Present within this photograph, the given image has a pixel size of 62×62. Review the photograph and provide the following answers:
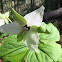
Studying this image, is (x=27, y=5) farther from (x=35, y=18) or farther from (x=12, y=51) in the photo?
(x=35, y=18)

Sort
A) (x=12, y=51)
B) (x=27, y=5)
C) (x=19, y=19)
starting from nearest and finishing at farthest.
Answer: (x=19, y=19), (x=12, y=51), (x=27, y=5)

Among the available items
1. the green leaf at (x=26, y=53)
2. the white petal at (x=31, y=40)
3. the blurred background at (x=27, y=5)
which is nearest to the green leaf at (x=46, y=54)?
the green leaf at (x=26, y=53)

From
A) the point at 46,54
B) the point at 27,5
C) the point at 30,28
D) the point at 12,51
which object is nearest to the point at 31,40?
the point at 30,28

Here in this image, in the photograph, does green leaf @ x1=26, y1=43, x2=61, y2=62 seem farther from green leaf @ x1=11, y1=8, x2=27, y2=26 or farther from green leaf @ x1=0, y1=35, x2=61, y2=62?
green leaf @ x1=11, y1=8, x2=27, y2=26

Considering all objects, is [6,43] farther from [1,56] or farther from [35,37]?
[35,37]

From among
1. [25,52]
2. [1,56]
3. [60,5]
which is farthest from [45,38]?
[60,5]

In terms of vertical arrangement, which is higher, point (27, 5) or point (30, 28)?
point (27, 5)

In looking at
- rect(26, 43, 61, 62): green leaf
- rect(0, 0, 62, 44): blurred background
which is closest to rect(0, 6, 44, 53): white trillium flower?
rect(26, 43, 61, 62): green leaf
